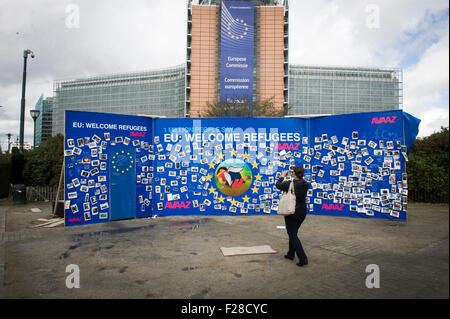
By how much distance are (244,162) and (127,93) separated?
8832 centimetres

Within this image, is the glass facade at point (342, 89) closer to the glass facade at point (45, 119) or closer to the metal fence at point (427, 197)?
the metal fence at point (427, 197)

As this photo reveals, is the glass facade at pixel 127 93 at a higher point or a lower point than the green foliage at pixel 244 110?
higher

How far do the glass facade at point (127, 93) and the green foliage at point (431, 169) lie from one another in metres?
70.2

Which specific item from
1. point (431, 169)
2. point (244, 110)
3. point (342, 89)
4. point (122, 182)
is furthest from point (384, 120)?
point (342, 89)

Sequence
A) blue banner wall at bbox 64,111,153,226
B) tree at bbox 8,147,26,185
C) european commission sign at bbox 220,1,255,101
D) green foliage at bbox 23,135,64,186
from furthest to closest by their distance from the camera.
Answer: european commission sign at bbox 220,1,255,101 < tree at bbox 8,147,26,185 < green foliage at bbox 23,135,64,186 < blue banner wall at bbox 64,111,153,226

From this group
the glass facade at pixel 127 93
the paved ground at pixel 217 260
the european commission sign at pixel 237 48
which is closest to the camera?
the paved ground at pixel 217 260

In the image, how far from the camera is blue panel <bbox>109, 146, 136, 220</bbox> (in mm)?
8766

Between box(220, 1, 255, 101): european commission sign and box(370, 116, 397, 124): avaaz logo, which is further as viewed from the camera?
box(220, 1, 255, 101): european commission sign

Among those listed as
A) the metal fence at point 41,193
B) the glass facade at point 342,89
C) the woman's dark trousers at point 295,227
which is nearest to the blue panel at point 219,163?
the woman's dark trousers at point 295,227

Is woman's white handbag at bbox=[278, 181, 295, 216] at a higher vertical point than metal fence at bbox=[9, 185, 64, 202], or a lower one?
higher

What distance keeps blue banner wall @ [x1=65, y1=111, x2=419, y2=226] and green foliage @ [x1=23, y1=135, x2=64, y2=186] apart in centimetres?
742

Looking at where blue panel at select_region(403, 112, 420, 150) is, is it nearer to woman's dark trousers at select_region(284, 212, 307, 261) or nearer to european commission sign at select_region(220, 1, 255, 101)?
woman's dark trousers at select_region(284, 212, 307, 261)

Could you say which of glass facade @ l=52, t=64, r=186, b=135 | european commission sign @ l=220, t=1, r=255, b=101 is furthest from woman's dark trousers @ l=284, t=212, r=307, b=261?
glass facade @ l=52, t=64, r=186, b=135

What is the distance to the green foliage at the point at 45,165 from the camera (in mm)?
14384
